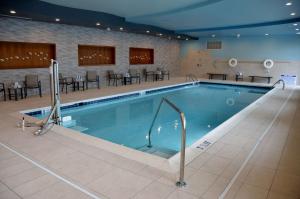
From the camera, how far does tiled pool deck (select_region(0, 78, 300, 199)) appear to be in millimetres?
2312

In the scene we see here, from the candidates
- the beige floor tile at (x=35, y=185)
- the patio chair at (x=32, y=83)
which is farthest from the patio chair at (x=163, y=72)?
the beige floor tile at (x=35, y=185)

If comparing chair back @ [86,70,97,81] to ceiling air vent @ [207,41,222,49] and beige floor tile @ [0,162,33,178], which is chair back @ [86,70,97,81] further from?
ceiling air vent @ [207,41,222,49]

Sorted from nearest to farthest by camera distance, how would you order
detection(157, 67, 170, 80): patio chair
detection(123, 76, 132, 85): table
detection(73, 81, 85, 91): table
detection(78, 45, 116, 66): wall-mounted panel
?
detection(73, 81, 85, 91): table → detection(78, 45, 116, 66): wall-mounted panel → detection(123, 76, 132, 85): table → detection(157, 67, 170, 80): patio chair

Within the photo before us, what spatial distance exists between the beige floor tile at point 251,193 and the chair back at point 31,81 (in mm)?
6914

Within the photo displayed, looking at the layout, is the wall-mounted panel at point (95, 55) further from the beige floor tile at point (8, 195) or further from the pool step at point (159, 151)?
the beige floor tile at point (8, 195)

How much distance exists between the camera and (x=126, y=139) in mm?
4836

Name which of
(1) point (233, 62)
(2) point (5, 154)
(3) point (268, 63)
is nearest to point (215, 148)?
(2) point (5, 154)

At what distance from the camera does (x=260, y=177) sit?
2.62 meters

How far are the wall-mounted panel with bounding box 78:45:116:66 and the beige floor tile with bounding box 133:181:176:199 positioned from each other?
8.03 metres

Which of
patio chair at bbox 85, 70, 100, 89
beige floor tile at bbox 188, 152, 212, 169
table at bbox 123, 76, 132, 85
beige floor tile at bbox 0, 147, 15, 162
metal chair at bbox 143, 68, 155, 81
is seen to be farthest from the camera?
metal chair at bbox 143, 68, 155, 81

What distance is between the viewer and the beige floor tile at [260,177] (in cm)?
247

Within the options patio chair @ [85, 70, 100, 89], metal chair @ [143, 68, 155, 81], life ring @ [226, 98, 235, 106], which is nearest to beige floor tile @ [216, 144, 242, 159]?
life ring @ [226, 98, 235, 106]

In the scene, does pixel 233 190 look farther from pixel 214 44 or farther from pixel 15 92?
pixel 214 44

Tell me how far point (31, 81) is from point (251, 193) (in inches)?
279
